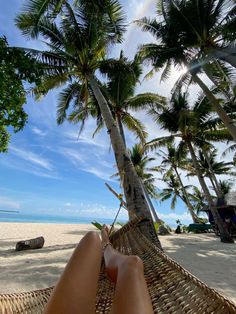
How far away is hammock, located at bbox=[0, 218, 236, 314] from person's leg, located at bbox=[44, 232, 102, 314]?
44 centimetres

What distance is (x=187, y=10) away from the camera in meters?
8.83

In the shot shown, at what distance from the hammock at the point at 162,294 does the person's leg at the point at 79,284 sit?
17.4 inches

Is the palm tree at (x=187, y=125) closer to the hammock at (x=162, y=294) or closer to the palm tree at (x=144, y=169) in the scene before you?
the palm tree at (x=144, y=169)

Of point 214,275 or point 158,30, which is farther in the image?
point 158,30

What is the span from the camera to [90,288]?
970mm

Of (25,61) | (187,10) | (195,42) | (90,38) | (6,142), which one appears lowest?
(6,142)

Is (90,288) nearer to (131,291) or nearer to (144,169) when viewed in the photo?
(131,291)

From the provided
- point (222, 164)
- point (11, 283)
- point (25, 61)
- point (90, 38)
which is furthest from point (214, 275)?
point (222, 164)

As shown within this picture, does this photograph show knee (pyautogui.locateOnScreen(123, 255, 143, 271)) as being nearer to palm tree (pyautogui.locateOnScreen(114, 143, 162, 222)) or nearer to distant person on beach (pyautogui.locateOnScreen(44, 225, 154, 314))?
distant person on beach (pyautogui.locateOnScreen(44, 225, 154, 314))

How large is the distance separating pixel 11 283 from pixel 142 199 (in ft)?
8.94

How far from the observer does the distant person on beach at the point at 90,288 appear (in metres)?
0.79

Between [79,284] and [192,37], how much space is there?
1003cm

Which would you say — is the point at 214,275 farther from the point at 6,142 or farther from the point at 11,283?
the point at 6,142

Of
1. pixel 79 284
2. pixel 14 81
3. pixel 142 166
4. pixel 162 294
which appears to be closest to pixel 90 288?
pixel 79 284
